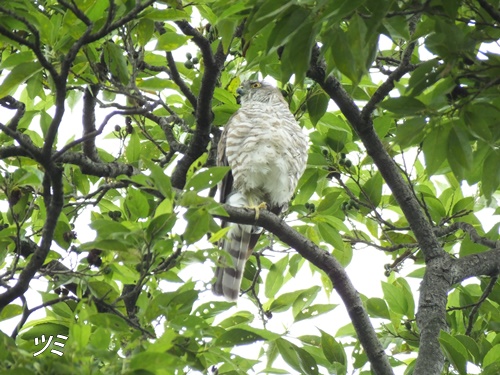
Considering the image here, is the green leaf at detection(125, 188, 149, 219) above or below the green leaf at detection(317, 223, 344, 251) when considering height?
below

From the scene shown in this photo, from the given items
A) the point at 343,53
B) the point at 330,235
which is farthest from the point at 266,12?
the point at 330,235

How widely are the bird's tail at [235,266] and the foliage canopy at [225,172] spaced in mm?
118

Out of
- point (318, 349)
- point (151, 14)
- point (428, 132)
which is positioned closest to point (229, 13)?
point (151, 14)

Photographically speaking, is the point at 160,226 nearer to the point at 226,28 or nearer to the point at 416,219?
the point at 226,28

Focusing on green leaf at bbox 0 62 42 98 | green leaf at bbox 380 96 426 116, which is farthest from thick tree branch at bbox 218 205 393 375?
green leaf at bbox 380 96 426 116

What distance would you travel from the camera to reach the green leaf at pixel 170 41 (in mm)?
3852

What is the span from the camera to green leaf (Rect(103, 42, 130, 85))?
12.0 feet

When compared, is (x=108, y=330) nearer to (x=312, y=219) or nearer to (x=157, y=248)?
(x=157, y=248)

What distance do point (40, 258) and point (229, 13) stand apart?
3.75 feet

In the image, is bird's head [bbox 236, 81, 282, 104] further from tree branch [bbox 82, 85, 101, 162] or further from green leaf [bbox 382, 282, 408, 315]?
green leaf [bbox 382, 282, 408, 315]

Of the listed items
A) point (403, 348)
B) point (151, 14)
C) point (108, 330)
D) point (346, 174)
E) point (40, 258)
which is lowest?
point (108, 330)

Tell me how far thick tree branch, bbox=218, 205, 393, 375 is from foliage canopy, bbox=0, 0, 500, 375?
10 millimetres

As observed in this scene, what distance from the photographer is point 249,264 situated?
523 centimetres

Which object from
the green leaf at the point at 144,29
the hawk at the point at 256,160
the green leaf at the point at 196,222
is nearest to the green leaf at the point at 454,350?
the green leaf at the point at 196,222
